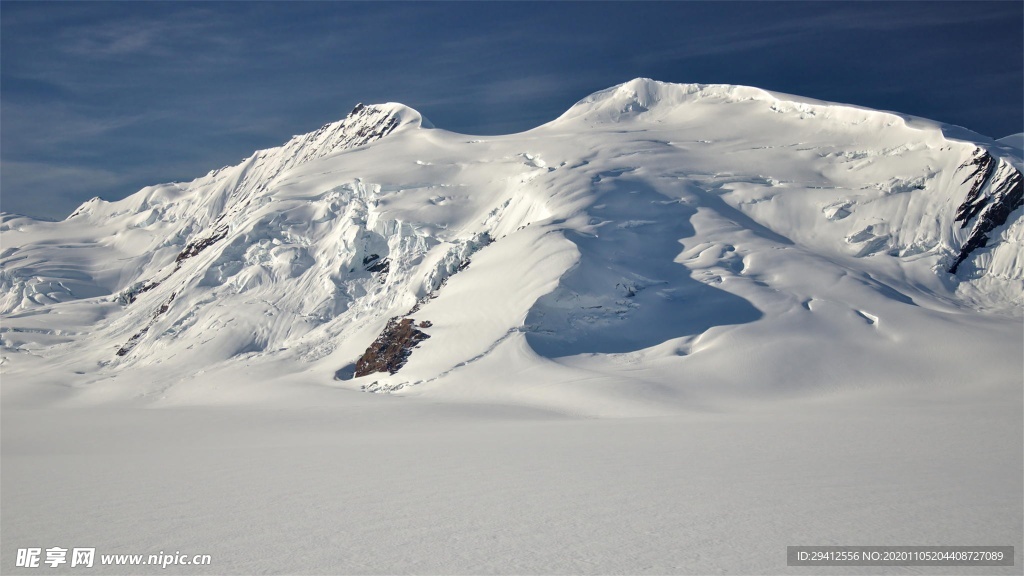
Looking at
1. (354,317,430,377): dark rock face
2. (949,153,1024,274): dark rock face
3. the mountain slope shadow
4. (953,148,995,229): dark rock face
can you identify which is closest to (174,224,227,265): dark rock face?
(354,317,430,377): dark rock face

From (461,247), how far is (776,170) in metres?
27.6

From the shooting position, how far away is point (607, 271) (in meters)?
50.8

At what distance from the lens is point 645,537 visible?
12.5 m

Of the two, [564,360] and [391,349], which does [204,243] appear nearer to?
[391,349]

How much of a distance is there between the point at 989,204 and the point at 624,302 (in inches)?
1097

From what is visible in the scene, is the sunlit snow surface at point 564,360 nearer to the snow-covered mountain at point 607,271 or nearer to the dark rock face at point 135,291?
the snow-covered mountain at point 607,271

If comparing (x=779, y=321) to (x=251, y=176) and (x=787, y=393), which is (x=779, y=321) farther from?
(x=251, y=176)

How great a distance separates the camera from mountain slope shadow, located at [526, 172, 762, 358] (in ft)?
151

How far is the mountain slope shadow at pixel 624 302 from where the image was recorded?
46.2 metres

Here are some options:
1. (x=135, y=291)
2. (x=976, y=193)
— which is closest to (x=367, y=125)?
(x=135, y=291)

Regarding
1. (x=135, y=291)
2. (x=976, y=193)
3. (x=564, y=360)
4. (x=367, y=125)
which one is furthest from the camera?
(x=367, y=125)

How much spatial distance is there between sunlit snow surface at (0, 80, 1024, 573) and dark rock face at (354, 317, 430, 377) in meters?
1.00

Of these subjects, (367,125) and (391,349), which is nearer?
(391,349)

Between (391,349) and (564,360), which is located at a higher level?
(564,360)
